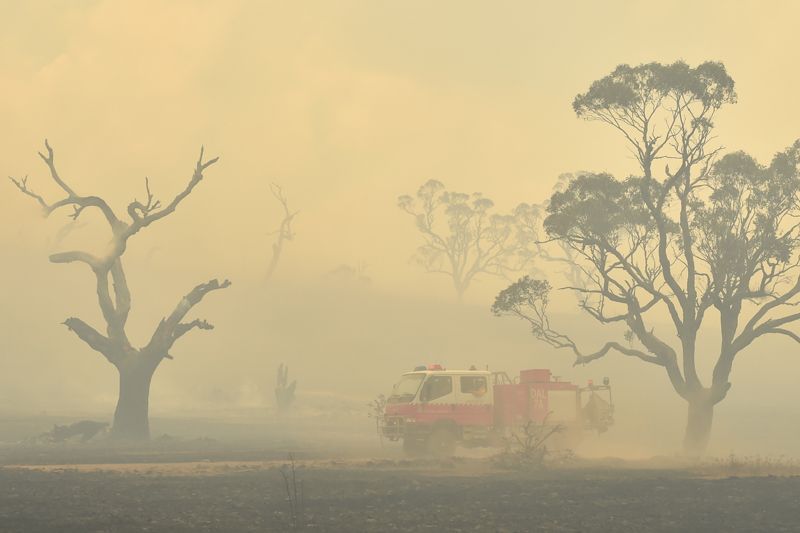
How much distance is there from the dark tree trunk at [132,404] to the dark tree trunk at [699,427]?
2409cm

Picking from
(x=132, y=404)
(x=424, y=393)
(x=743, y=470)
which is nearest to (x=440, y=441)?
(x=424, y=393)

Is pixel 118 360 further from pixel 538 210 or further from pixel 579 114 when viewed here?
pixel 538 210

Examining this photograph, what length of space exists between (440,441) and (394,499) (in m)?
13.1

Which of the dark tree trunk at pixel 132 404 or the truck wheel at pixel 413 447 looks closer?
the truck wheel at pixel 413 447

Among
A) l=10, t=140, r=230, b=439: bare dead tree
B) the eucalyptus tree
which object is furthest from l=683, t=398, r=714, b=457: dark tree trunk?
l=10, t=140, r=230, b=439: bare dead tree

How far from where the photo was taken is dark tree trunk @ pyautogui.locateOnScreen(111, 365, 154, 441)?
172 ft

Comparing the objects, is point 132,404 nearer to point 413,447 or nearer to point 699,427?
point 413,447

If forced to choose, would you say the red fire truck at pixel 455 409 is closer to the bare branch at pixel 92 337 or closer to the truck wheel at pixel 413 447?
the truck wheel at pixel 413 447

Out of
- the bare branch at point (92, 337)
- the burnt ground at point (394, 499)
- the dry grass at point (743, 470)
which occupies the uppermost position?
the bare branch at point (92, 337)

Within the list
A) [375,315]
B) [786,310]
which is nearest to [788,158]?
[375,315]

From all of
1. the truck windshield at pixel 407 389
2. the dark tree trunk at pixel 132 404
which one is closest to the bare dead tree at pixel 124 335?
the dark tree trunk at pixel 132 404

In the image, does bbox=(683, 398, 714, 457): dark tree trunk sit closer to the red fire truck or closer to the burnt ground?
the red fire truck

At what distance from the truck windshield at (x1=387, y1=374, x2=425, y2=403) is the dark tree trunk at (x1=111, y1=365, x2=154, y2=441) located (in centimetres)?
1678

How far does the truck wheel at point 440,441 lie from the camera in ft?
128
